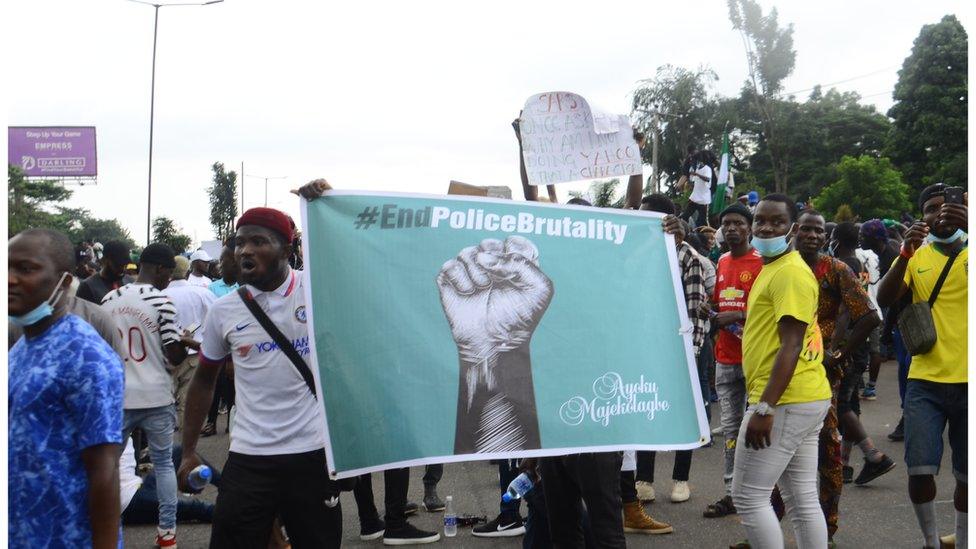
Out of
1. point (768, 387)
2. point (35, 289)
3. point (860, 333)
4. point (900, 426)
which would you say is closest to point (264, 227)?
point (35, 289)

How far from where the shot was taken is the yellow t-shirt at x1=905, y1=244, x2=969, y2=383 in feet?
15.6

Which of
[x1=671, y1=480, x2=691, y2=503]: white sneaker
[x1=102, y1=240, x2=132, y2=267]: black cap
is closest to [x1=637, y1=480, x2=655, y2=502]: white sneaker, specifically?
[x1=671, y1=480, x2=691, y2=503]: white sneaker

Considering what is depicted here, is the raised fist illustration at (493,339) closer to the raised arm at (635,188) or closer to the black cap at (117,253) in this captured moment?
the raised arm at (635,188)

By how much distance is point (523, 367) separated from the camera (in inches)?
150

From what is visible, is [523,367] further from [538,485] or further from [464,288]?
[538,485]

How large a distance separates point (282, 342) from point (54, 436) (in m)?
1.21

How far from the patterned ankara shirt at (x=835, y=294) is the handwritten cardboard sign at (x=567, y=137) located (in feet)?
4.67

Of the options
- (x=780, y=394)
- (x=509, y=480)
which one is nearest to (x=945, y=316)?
(x=780, y=394)

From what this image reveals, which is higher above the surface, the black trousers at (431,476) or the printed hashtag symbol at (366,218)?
the printed hashtag symbol at (366,218)

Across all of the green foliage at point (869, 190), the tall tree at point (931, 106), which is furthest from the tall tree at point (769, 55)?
the green foliage at point (869, 190)

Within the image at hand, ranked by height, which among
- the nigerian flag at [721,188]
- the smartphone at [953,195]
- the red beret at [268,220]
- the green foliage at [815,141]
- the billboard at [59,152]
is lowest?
the red beret at [268,220]

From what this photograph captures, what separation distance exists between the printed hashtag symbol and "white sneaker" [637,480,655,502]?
3.71m

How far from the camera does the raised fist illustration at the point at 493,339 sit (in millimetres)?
3729

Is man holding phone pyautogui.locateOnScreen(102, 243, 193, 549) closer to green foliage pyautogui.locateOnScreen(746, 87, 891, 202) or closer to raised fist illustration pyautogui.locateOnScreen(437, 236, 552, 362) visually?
raised fist illustration pyautogui.locateOnScreen(437, 236, 552, 362)
